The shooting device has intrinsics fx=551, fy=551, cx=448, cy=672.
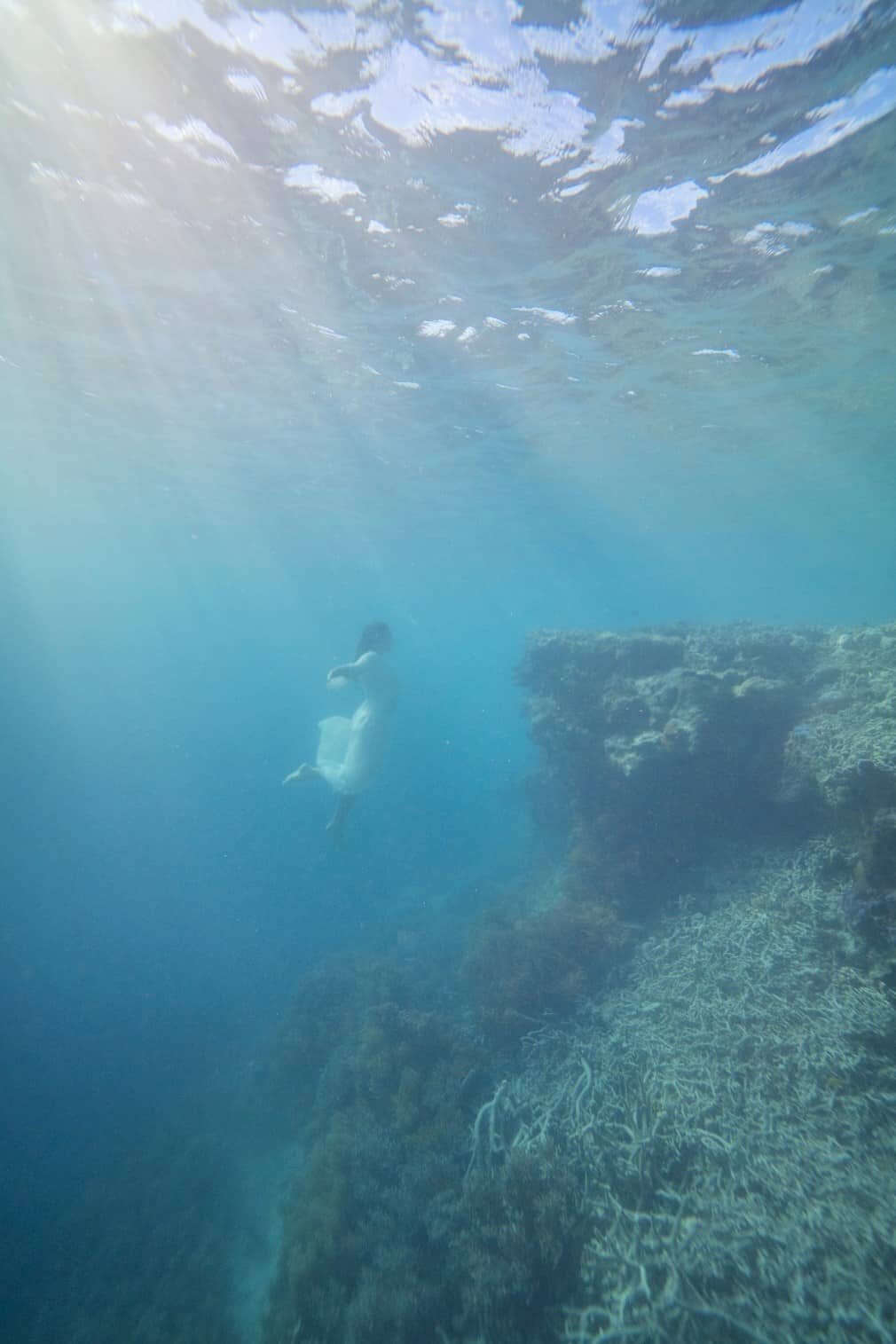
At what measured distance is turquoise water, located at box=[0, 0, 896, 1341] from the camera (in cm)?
764

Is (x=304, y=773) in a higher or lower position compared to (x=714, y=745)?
higher

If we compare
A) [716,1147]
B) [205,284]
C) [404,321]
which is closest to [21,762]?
[205,284]

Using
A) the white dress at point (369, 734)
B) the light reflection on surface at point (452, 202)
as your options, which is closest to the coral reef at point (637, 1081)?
the white dress at point (369, 734)

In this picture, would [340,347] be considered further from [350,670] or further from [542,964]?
[542,964]

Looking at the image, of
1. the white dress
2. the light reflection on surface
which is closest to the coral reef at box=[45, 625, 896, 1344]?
the white dress

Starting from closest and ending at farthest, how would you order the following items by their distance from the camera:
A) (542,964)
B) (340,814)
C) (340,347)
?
(542,964) < (340,814) < (340,347)

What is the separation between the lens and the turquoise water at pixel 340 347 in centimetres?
764

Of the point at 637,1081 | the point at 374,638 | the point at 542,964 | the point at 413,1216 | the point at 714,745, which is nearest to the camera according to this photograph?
the point at 413,1216

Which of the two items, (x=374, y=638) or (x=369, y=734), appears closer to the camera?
(x=374, y=638)

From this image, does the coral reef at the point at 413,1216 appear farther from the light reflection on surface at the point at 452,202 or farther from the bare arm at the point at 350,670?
the light reflection on surface at the point at 452,202

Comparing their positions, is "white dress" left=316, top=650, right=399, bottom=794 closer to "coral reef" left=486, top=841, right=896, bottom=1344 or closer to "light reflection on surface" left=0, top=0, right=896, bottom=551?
"coral reef" left=486, top=841, right=896, bottom=1344

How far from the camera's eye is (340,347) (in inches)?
638

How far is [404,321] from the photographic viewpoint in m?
14.6

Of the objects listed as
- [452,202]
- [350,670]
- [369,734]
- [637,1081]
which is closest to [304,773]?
[369,734]
